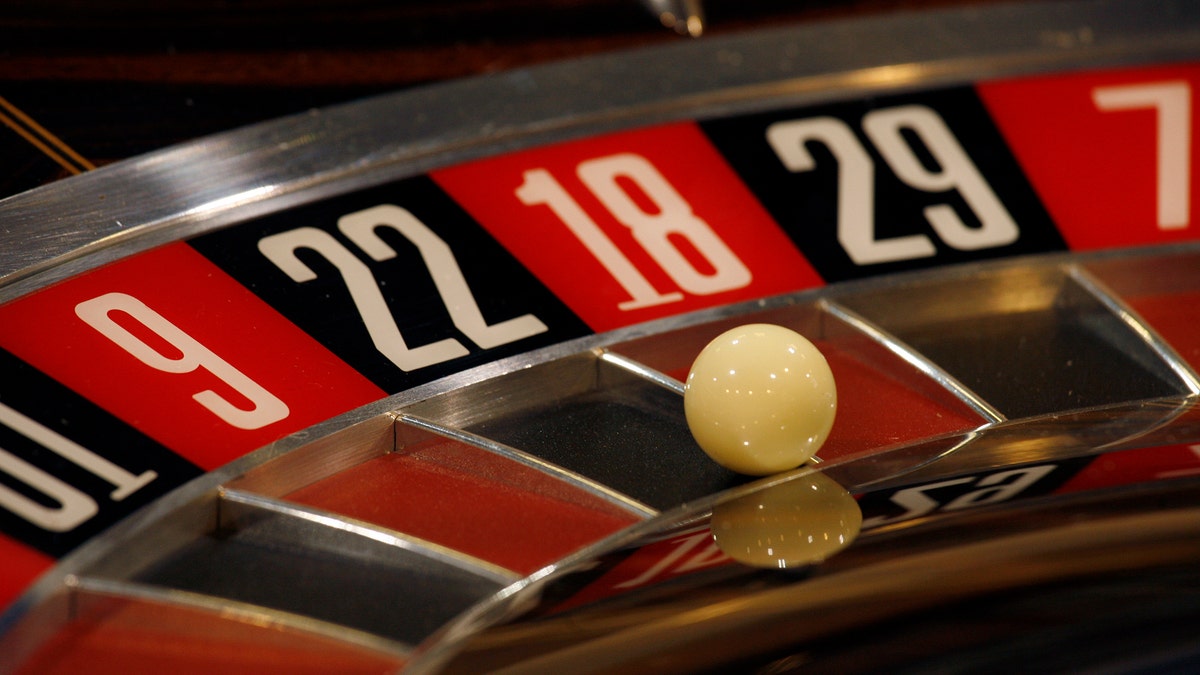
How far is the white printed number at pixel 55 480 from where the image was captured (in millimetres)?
2197

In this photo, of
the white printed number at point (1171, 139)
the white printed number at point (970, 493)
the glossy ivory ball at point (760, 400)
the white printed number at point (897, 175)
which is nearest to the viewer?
the white printed number at point (970, 493)

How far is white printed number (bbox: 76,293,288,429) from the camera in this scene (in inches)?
96.3

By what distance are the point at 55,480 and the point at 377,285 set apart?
0.78 m

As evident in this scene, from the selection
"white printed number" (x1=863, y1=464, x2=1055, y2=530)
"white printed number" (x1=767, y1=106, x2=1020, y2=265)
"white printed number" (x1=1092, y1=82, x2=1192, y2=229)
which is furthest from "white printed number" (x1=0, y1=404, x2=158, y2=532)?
"white printed number" (x1=1092, y1=82, x2=1192, y2=229)

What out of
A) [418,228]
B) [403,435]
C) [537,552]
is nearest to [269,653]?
[537,552]

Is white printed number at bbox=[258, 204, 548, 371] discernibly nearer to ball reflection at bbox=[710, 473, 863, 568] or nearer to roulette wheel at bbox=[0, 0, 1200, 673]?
roulette wheel at bbox=[0, 0, 1200, 673]

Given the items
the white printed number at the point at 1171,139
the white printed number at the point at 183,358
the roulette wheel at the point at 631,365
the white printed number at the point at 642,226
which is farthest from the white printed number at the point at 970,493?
the white printed number at the point at 1171,139

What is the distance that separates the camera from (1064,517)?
75.2 inches

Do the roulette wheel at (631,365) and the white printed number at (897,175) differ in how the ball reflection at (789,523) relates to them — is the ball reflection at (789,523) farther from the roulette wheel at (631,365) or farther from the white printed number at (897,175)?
the white printed number at (897,175)

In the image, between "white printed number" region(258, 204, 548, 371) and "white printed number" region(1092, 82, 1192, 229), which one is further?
"white printed number" region(1092, 82, 1192, 229)

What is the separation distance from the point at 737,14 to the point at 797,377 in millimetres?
1344

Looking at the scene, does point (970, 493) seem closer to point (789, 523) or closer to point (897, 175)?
point (789, 523)

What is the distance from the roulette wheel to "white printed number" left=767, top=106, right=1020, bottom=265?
0.03 feet

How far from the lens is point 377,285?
105 inches
